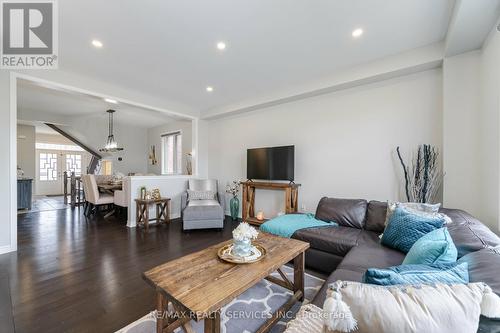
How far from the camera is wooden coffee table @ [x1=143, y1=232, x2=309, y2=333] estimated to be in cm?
116

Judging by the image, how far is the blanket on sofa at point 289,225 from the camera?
2.66m

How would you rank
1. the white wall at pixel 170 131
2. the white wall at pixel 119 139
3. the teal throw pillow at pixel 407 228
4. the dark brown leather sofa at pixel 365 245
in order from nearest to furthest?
the dark brown leather sofa at pixel 365 245 < the teal throw pillow at pixel 407 228 < the white wall at pixel 170 131 < the white wall at pixel 119 139

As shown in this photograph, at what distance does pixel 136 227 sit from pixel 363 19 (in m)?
4.79

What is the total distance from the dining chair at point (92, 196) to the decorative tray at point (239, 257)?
4.54 metres

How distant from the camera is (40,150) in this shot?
8.70 m

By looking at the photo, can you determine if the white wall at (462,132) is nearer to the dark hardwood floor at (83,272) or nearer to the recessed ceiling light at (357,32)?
the recessed ceiling light at (357,32)

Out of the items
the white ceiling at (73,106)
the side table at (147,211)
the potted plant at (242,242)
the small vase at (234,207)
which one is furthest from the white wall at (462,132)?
the white ceiling at (73,106)

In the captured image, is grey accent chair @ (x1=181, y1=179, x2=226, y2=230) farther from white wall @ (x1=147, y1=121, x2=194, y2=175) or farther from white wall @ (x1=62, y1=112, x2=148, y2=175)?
white wall @ (x1=62, y1=112, x2=148, y2=175)

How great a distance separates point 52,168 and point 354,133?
37.4 feet

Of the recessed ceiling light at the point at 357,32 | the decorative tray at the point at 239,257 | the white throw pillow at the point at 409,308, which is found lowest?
the decorative tray at the point at 239,257

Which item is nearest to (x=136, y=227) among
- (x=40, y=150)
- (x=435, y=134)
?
(x=435, y=134)

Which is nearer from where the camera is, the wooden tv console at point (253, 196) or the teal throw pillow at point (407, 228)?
the teal throw pillow at point (407, 228)

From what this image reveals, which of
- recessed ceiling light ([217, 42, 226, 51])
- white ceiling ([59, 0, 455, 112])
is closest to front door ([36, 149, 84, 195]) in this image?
white ceiling ([59, 0, 455, 112])

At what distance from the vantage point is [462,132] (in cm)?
250
